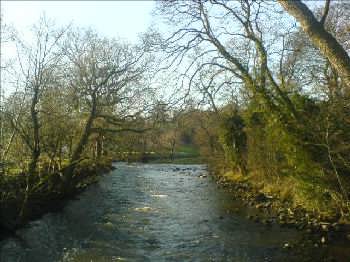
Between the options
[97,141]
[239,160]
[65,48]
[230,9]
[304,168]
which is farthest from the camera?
[239,160]

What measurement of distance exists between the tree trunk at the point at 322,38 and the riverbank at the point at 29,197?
11.0 meters

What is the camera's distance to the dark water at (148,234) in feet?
38.2

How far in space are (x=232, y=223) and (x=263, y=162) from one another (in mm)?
7752

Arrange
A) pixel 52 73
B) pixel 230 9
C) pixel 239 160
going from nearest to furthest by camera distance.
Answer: pixel 230 9 < pixel 52 73 < pixel 239 160

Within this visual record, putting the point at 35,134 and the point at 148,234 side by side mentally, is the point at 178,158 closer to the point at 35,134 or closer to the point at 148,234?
the point at 35,134

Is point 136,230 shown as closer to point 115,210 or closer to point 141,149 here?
point 115,210

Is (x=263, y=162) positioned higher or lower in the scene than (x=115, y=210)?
higher

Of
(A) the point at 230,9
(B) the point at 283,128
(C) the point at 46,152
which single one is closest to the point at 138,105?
(C) the point at 46,152

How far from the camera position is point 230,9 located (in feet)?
55.9

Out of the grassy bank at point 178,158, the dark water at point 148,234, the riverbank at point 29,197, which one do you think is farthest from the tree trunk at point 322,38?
the grassy bank at point 178,158

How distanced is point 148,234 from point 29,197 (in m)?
4.70

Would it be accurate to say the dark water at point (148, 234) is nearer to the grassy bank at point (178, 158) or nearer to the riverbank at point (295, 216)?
the riverbank at point (295, 216)

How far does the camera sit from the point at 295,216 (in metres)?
15.5

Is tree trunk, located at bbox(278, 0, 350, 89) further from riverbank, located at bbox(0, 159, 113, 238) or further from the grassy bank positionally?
the grassy bank
